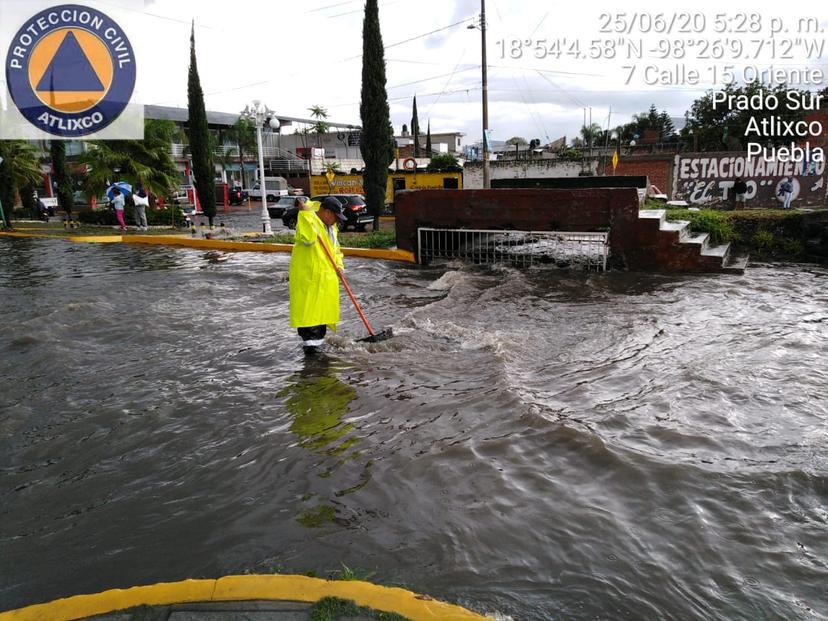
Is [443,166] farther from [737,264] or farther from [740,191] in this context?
[737,264]

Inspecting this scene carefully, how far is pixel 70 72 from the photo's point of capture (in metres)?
18.0

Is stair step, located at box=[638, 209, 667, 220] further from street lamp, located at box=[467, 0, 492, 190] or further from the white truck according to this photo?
the white truck

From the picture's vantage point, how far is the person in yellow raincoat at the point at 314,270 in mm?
5634

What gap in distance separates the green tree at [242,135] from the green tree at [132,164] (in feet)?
93.0

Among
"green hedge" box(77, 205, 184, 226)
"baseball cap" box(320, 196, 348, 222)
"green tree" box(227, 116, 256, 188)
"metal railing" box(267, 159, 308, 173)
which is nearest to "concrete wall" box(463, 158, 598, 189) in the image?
"green hedge" box(77, 205, 184, 226)

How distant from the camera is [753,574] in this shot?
2.73 m

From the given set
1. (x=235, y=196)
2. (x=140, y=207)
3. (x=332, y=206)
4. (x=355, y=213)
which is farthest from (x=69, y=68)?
(x=235, y=196)

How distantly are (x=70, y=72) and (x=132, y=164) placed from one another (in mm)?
5784

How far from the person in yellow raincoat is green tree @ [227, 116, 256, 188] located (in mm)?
49931

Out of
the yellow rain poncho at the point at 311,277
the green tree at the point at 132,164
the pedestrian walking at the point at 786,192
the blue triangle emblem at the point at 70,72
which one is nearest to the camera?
the yellow rain poncho at the point at 311,277

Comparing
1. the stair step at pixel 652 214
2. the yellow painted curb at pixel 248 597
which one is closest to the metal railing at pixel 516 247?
the stair step at pixel 652 214

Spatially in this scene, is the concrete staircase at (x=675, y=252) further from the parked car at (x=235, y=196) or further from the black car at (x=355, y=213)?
the parked car at (x=235, y=196)

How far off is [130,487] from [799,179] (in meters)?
24.1

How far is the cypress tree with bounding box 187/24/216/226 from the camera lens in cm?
2275
